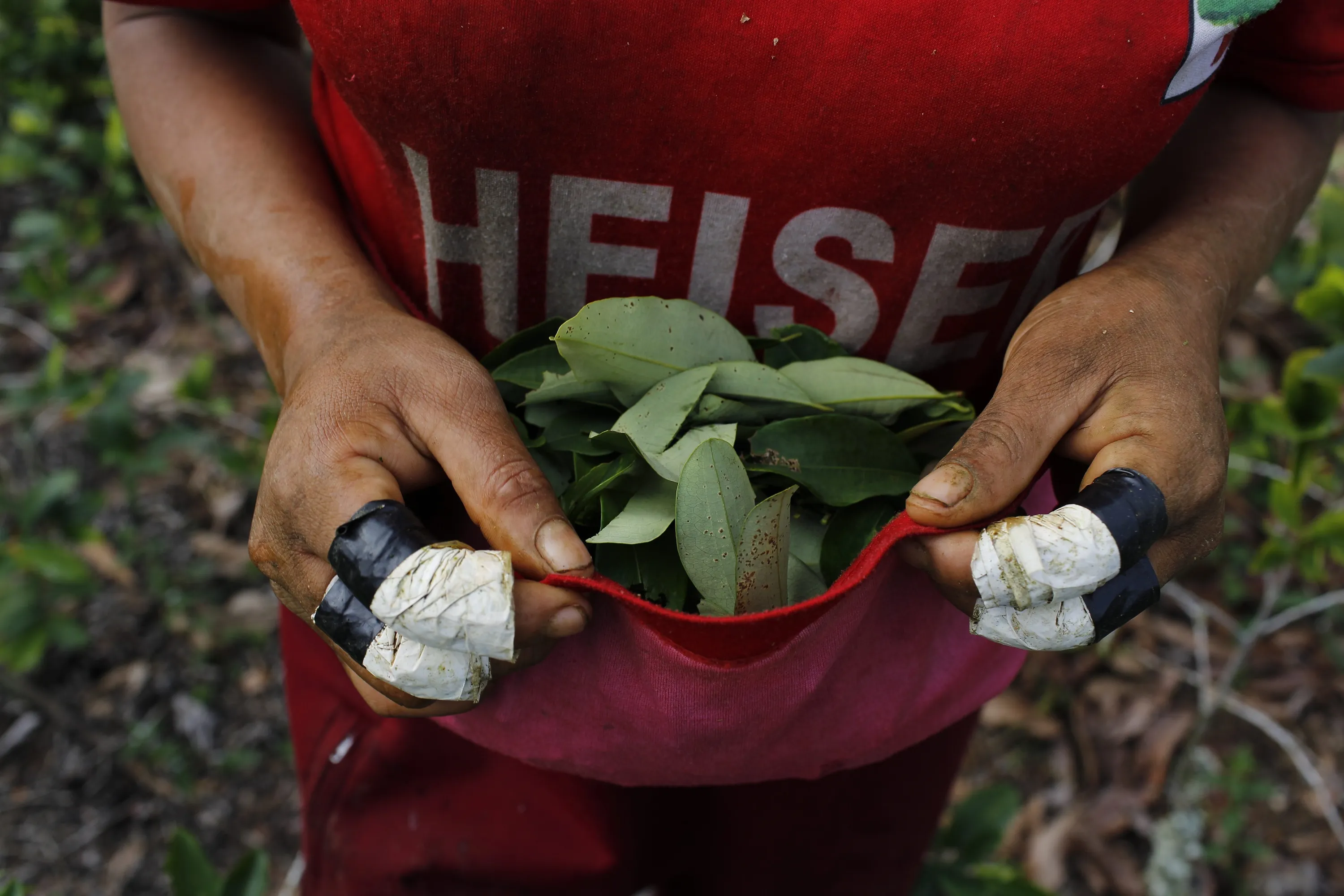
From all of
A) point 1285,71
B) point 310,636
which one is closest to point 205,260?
point 310,636

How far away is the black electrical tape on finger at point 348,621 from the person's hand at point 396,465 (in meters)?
0.04

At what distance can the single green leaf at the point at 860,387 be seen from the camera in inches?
27.2

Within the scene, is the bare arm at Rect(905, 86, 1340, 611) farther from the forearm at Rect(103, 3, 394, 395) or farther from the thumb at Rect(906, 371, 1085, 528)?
the forearm at Rect(103, 3, 394, 395)

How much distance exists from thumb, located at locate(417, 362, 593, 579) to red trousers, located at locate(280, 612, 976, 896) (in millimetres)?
296

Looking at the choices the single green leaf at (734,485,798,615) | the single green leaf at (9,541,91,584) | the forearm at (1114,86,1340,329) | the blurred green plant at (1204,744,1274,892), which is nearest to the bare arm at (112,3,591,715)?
the single green leaf at (734,485,798,615)

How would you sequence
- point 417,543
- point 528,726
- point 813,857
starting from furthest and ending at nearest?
point 813,857 < point 528,726 < point 417,543

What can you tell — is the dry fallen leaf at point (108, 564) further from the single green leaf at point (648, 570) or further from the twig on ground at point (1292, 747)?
the twig on ground at point (1292, 747)

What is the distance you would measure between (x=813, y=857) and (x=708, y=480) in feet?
1.54

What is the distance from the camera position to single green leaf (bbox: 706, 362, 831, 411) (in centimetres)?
68

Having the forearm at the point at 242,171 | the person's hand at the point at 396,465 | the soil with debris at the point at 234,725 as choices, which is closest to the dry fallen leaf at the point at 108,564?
the soil with debris at the point at 234,725

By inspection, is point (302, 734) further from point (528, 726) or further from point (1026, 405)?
point (1026, 405)

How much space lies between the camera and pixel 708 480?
590 millimetres

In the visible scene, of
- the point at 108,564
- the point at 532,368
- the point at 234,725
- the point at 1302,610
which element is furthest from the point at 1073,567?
the point at 108,564

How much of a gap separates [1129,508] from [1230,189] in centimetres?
40
